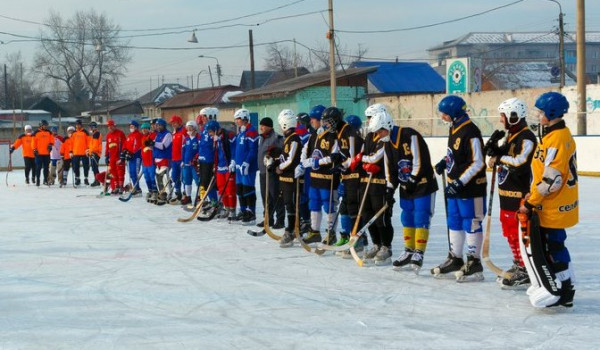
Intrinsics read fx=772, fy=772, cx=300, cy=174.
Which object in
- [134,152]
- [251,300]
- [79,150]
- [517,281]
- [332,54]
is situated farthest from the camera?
[332,54]

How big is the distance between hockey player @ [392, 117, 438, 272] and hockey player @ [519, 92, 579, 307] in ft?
5.10

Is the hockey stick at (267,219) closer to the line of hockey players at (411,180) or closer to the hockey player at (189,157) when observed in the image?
the line of hockey players at (411,180)

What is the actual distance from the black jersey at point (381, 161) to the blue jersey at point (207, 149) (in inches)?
187

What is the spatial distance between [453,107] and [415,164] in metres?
0.71

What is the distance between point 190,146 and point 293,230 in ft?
14.3

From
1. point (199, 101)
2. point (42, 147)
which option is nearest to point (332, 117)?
point (42, 147)

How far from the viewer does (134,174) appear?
15.8 m

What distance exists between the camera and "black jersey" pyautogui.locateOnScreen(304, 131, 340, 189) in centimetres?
829

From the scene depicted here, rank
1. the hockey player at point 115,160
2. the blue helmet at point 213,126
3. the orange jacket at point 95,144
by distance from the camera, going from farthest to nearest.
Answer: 1. the orange jacket at point 95,144
2. the hockey player at point 115,160
3. the blue helmet at point 213,126

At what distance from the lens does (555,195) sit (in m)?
5.37

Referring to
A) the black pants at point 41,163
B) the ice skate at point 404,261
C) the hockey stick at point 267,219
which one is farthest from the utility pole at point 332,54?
the ice skate at point 404,261

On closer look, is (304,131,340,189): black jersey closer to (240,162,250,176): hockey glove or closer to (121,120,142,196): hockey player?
(240,162,250,176): hockey glove

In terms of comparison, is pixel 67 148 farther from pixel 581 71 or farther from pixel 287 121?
pixel 581 71

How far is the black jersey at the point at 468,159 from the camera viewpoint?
252 inches
